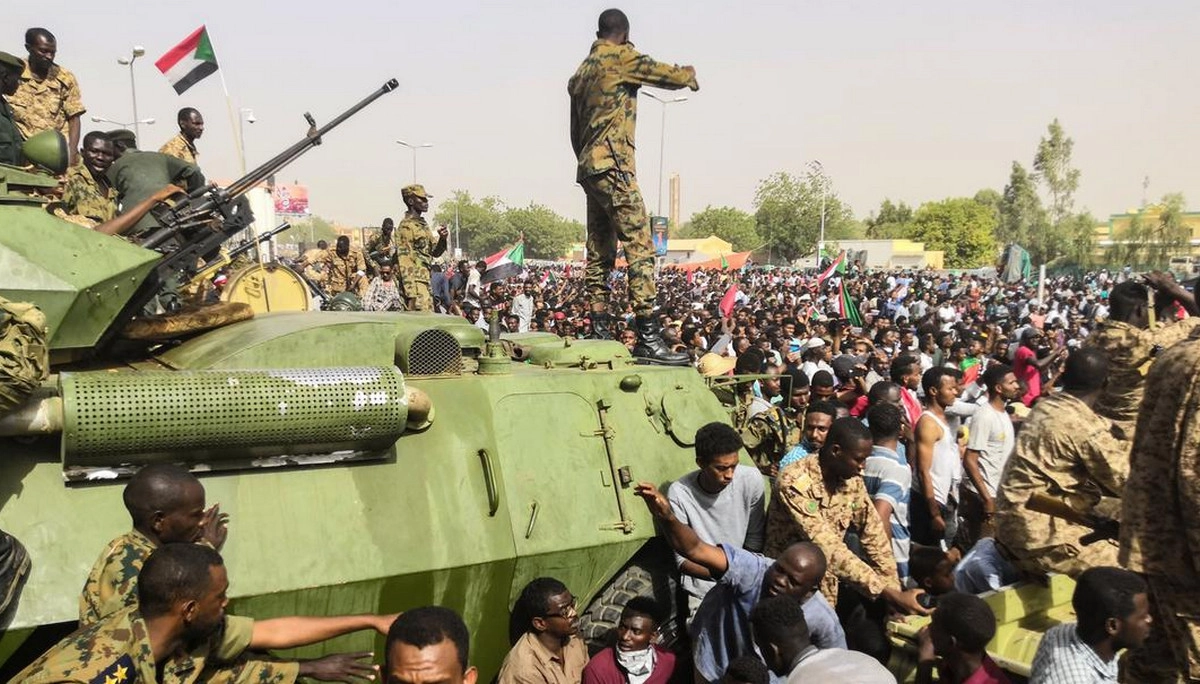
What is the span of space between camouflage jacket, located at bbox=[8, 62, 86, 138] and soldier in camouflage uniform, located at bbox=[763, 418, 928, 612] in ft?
24.4

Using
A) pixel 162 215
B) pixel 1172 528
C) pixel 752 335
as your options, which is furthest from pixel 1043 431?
pixel 752 335

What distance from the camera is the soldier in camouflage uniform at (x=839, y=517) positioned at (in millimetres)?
4582

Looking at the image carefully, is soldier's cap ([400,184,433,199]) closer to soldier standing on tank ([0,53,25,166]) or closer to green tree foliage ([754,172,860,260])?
soldier standing on tank ([0,53,25,166])

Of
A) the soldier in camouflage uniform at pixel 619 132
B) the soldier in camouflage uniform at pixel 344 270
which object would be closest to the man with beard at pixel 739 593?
the soldier in camouflage uniform at pixel 619 132

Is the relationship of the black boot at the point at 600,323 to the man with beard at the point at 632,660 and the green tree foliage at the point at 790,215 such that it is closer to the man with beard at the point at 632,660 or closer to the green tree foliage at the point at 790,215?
the man with beard at the point at 632,660

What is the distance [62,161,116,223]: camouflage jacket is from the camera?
7.22 m

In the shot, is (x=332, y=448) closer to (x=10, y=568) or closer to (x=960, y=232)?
(x=10, y=568)

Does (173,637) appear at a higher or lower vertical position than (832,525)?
higher

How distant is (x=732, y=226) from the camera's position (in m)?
87.6

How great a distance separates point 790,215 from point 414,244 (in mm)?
62557

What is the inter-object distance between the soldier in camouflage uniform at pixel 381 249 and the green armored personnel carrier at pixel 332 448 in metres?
8.84

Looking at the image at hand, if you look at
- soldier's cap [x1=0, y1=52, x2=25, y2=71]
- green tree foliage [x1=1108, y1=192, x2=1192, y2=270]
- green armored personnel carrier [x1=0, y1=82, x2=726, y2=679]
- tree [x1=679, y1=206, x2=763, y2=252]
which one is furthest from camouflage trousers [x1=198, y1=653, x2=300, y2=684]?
tree [x1=679, y1=206, x2=763, y2=252]

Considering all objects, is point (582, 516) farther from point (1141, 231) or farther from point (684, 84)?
point (1141, 231)

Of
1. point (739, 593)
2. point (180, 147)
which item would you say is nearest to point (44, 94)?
point (180, 147)
